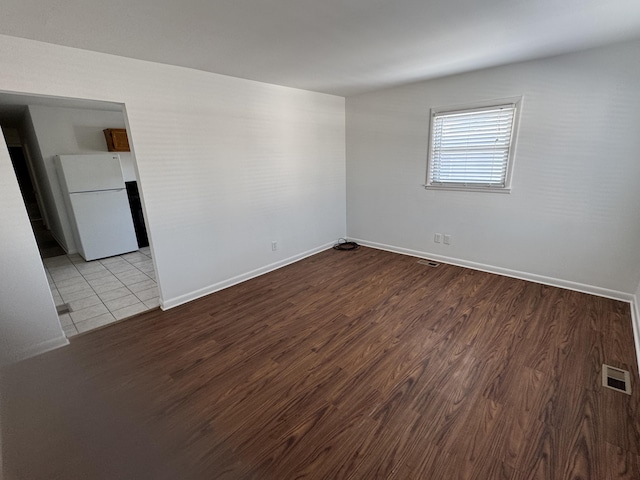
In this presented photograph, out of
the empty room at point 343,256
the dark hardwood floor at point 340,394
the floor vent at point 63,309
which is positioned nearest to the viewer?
the dark hardwood floor at point 340,394

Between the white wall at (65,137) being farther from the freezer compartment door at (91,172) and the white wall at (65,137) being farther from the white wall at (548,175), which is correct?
the white wall at (548,175)

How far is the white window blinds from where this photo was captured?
3.24 meters

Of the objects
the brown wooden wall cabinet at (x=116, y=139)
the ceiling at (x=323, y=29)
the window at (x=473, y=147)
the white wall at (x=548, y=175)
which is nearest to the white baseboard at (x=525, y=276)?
the white wall at (x=548, y=175)

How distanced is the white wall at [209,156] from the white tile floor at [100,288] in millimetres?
579

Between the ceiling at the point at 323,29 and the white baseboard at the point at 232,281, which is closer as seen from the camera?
the ceiling at the point at 323,29

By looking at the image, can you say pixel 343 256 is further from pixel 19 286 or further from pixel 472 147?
pixel 19 286

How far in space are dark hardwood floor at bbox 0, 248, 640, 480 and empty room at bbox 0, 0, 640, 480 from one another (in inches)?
0.6

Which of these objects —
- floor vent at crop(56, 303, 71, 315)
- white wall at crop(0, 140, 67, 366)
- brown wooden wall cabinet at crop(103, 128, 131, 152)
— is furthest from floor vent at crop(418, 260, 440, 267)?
brown wooden wall cabinet at crop(103, 128, 131, 152)

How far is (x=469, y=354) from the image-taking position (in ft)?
7.25

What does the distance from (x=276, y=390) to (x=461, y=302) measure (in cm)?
206

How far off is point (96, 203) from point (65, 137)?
1.12 metres

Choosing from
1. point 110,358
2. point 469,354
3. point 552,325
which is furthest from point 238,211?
point 552,325

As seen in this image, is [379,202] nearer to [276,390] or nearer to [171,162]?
[171,162]

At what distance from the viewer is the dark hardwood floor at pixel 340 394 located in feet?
4.80
